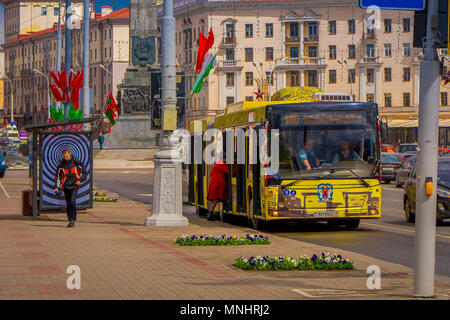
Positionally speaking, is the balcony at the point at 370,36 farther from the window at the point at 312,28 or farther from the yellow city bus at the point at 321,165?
the yellow city bus at the point at 321,165

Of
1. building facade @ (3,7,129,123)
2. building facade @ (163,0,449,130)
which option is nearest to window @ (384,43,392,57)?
building facade @ (163,0,449,130)

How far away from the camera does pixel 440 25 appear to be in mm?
10875

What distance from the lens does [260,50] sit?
436 feet

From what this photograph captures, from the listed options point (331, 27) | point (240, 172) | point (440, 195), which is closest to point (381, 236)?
point (440, 195)

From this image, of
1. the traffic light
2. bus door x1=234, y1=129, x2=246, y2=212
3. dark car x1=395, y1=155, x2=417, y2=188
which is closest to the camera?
the traffic light

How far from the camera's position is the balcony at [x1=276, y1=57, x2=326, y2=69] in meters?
130

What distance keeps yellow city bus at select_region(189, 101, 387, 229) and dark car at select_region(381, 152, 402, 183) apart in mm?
29217

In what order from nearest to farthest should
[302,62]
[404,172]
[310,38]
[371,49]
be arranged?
1. [404,172]
2. [371,49]
3. [302,62]
4. [310,38]

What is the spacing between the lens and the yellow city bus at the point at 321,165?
22.2 m

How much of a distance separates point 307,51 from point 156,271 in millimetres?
119721

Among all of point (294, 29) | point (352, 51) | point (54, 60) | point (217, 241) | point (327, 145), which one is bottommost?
point (217, 241)

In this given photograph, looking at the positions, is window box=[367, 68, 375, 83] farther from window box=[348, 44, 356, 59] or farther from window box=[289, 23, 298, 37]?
window box=[289, 23, 298, 37]

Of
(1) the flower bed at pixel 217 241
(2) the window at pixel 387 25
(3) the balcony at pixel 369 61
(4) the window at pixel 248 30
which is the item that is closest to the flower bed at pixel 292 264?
(1) the flower bed at pixel 217 241

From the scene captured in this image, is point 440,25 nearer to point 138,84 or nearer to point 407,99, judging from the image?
point 138,84
